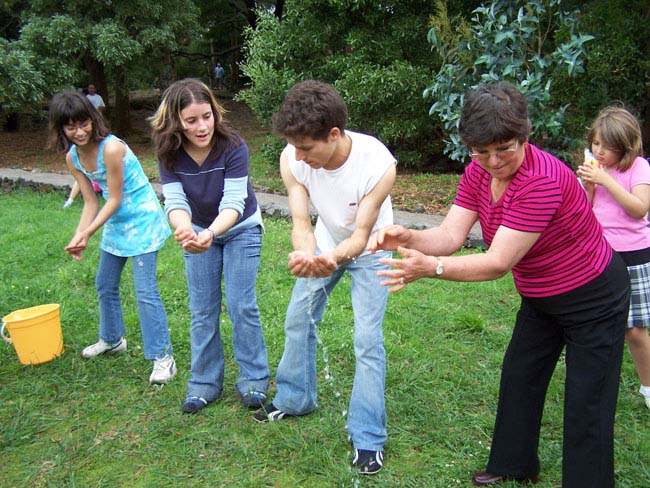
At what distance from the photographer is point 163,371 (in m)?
3.64

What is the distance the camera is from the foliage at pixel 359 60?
912 cm

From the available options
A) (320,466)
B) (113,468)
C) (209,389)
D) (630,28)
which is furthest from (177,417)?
(630,28)

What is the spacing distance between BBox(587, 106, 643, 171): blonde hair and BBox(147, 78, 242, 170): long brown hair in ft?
5.98

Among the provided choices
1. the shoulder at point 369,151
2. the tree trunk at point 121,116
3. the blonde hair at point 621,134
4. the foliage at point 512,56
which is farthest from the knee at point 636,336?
the tree trunk at point 121,116

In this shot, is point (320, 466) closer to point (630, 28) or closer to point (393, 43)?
point (630, 28)

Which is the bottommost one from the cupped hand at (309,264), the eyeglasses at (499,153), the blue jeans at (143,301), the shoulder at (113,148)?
the blue jeans at (143,301)

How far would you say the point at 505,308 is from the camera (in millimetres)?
4598

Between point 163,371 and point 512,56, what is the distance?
554 cm

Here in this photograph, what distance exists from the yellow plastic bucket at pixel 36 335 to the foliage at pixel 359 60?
20.3 ft

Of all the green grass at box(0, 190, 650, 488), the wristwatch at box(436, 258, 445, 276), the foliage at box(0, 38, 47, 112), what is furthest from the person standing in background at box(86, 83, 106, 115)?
the wristwatch at box(436, 258, 445, 276)

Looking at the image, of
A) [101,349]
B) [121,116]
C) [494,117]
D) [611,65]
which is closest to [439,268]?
[494,117]

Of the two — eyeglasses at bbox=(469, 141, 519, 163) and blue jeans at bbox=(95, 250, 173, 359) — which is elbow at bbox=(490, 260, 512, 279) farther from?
blue jeans at bbox=(95, 250, 173, 359)

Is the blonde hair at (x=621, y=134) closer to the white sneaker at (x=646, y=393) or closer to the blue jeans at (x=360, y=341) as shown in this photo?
the white sneaker at (x=646, y=393)

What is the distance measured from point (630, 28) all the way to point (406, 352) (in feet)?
19.7
